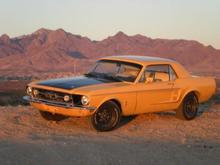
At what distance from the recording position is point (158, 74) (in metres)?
11.4

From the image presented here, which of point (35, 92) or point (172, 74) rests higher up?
point (172, 74)

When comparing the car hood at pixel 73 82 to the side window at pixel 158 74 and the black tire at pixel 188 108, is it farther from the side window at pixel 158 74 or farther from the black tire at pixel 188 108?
the black tire at pixel 188 108

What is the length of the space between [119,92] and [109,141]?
1.45 metres

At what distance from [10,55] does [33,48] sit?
22.8ft

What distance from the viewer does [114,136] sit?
9281 millimetres

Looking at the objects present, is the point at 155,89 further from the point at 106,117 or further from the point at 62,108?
the point at 62,108

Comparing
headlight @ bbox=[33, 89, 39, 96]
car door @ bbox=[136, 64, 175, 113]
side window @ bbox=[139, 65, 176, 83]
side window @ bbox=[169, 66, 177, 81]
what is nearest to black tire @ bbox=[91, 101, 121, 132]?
car door @ bbox=[136, 64, 175, 113]

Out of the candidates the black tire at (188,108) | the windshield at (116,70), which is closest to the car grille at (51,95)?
the windshield at (116,70)

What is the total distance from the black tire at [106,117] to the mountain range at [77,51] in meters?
102

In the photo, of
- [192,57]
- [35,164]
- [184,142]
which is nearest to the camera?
[35,164]

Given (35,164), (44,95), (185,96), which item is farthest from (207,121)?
(35,164)

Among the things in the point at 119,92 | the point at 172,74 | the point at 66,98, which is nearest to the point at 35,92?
the point at 66,98

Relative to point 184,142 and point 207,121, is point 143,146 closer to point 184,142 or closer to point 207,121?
point 184,142

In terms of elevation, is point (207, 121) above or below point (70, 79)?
below
